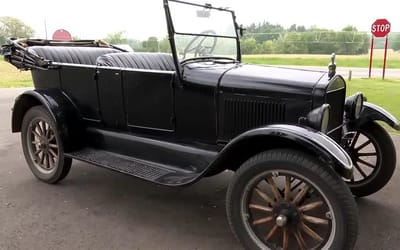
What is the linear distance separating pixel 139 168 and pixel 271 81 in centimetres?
128

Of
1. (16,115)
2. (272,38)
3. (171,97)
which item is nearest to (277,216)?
(171,97)

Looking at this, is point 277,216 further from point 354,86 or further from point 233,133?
point 354,86

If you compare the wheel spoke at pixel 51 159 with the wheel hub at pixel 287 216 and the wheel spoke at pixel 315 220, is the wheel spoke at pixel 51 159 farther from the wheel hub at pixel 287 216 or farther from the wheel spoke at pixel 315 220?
the wheel spoke at pixel 315 220

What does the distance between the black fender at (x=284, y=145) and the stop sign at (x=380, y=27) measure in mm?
13966

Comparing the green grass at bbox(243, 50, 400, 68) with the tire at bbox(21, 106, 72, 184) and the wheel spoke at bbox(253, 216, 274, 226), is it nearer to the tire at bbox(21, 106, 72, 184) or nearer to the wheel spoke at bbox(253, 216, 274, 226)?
the tire at bbox(21, 106, 72, 184)

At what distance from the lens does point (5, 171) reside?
441 centimetres

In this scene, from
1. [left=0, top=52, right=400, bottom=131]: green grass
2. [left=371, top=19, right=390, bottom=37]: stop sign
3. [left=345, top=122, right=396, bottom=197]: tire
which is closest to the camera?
[left=345, top=122, right=396, bottom=197]: tire

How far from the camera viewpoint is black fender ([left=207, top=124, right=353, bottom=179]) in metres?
2.32

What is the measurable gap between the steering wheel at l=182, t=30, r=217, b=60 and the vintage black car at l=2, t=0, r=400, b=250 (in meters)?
0.01

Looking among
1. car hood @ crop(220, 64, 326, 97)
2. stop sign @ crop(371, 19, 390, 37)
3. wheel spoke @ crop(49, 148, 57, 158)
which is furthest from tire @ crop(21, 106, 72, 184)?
stop sign @ crop(371, 19, 390, 37)

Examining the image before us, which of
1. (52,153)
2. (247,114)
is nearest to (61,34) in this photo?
(52,153)

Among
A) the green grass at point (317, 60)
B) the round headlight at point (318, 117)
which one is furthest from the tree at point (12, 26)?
the round headlight at point (318, 117)

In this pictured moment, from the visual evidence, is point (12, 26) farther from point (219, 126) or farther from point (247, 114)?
point (247, 114)

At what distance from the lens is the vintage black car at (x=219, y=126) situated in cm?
244
